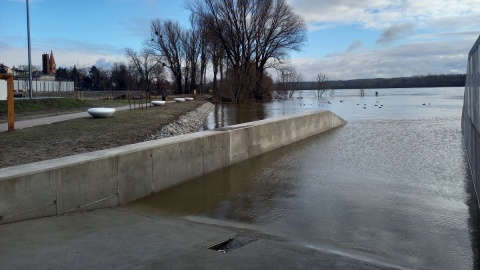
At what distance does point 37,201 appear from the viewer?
248 inches

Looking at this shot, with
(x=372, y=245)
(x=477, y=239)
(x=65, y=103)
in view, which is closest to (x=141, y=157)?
(x=372, y=245)

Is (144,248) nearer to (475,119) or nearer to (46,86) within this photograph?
(475,119)

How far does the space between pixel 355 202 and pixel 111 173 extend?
464cm

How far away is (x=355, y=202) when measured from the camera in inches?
324

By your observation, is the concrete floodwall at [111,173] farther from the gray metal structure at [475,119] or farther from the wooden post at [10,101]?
the wooden post at [10,101]

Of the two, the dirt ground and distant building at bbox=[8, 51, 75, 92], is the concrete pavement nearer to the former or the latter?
the dirt ground

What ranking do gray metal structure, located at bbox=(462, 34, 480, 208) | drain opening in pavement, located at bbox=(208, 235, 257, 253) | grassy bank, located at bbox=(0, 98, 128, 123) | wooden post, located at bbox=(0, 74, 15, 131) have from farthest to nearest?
grassy bank, located at bbox=(0, 98, 128, 123)
wooden post, located at bbox=(0, 74, 15, 131)
gray metal structure, located at bbox=(462, 34, 480, 208)
drain opening in pavement, located at bbox=(208, 235, 257, 253)

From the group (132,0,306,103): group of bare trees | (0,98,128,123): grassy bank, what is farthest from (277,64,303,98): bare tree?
(0,98,128,123): grassy bank

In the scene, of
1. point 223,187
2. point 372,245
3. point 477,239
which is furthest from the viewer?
point 223,187

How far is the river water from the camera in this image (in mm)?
5977

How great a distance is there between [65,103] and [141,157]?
28.0m

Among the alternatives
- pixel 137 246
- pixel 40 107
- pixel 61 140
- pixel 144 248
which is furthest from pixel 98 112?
pixel 144 248

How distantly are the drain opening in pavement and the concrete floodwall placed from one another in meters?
2.75

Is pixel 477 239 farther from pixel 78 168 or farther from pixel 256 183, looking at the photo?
pixel 78 168
